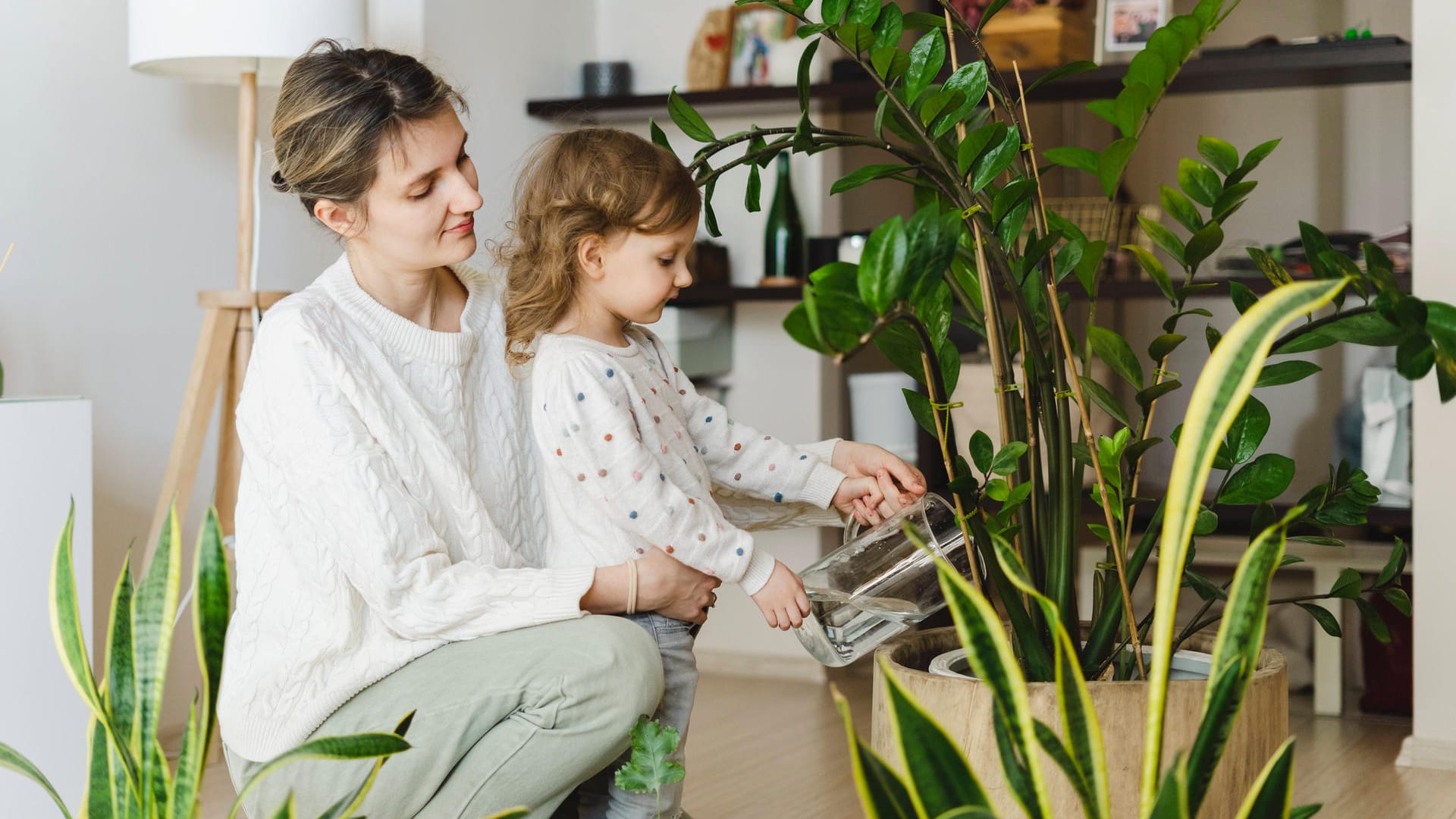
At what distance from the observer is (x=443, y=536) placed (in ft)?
4.72

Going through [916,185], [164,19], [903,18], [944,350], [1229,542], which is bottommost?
[1229,542]

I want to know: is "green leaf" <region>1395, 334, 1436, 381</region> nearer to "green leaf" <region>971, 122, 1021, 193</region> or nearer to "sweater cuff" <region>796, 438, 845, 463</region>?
"green leaf" <region>971, 122, 1021, 193</region>

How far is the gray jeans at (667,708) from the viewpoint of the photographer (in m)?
1.51

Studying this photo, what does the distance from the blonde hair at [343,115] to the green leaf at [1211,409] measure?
2.96 ft

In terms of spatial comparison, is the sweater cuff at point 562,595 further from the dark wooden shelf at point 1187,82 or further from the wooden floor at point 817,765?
the dark wooden shelf at point 1187,82

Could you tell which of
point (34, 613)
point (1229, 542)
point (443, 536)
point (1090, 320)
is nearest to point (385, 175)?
point (443, 536)

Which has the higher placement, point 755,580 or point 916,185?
point 916,185

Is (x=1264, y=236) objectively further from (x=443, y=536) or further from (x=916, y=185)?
(x=443, y=536)

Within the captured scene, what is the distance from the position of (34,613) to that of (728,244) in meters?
1.89

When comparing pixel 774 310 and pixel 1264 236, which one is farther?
pixel 1264 236

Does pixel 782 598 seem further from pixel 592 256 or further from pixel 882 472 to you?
pixel 592 256

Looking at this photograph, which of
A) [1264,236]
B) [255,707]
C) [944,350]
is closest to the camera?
[944,350]

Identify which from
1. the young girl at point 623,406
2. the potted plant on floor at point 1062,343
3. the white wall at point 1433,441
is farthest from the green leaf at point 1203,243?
the white wall at point 1433,441

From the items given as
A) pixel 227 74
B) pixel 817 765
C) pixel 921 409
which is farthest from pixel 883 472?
pixel 227 74
